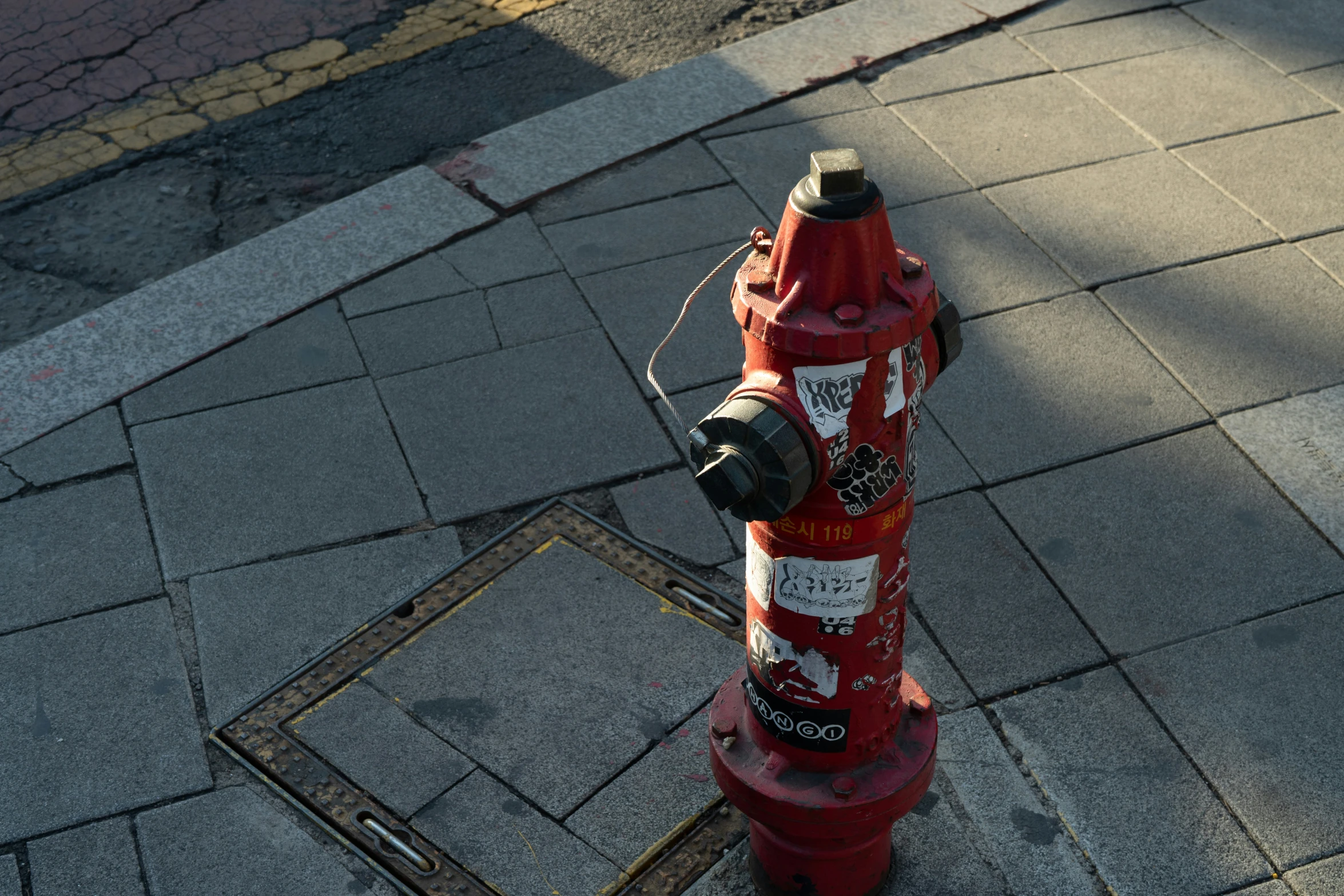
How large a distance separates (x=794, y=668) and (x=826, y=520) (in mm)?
357

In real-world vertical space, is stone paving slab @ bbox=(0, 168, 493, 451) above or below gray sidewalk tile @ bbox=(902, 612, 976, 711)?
above

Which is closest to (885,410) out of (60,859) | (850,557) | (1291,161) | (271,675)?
(850,557)

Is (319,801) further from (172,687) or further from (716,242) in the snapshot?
(716,242)

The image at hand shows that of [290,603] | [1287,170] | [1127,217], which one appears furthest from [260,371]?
[1287,170]

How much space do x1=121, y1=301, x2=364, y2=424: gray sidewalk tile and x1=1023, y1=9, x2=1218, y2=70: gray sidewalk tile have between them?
3.64 m

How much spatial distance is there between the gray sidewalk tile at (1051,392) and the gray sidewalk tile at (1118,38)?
200 centimetres

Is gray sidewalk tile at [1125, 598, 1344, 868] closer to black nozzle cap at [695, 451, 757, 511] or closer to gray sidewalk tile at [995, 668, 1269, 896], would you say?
gray sidewalk tile at [995, 668, 1269, 896]

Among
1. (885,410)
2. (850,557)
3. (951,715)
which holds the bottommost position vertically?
(951,715)

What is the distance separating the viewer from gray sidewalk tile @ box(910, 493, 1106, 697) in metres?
3.27

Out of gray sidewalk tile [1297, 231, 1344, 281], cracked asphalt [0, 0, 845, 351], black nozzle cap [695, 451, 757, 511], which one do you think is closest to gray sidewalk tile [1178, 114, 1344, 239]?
gray sidewalk tile [1297, 231, 1344, 281]

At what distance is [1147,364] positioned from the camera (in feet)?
13.7

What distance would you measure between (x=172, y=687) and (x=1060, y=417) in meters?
2.83

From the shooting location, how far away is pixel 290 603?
3.55 metres

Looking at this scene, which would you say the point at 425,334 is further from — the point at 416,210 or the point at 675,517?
the point at 675,517
